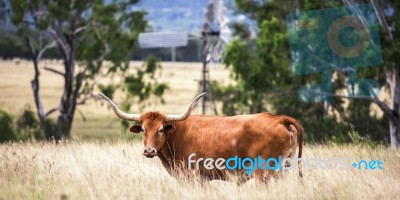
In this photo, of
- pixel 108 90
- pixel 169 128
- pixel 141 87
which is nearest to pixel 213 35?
pixel 141 87

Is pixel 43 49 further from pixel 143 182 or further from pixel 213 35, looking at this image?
pixel 143 182

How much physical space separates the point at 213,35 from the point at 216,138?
36.9m

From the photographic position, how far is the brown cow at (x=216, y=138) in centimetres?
1013

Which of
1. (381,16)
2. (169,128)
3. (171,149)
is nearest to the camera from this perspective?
(169,128)

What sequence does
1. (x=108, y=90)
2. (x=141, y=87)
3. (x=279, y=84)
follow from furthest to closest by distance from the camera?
(x=141, y=87) < (x=108, y=90) < (x=279, y=84)

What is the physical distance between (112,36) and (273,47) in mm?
11149

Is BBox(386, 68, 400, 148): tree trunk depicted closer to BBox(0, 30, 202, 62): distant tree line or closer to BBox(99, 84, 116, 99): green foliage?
BBox(99, 84, 116, 99): green foliage

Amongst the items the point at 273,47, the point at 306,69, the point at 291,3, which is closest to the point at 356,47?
the point at 306,69

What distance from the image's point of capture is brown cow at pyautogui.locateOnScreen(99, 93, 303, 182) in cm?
1013

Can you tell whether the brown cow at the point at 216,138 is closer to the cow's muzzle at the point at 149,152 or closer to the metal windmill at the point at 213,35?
the cow's muzzle at the point at 149,152

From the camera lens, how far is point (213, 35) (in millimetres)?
47281

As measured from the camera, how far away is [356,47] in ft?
105

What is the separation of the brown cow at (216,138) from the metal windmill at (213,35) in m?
32.6

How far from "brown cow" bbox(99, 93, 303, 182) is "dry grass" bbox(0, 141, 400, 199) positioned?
0.93 feet
